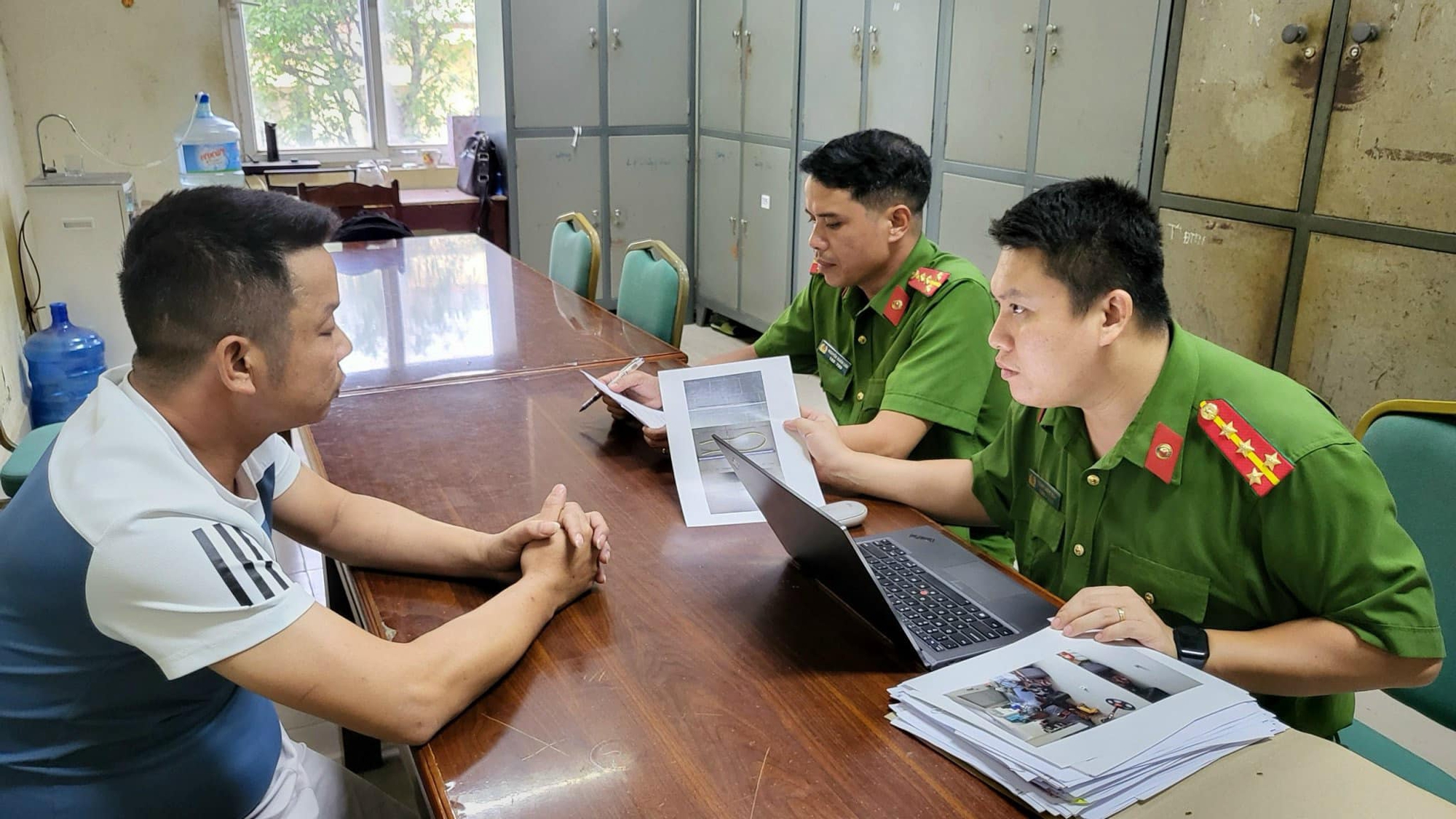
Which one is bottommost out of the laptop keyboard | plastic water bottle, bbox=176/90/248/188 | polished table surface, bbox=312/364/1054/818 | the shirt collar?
polished table surface, bbox=312/364/1054/818

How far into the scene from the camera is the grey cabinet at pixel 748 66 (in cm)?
485

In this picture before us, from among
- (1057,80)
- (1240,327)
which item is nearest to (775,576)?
(1240,327)

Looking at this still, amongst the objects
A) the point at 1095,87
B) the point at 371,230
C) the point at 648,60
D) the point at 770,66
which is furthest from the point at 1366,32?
the point at 648,60

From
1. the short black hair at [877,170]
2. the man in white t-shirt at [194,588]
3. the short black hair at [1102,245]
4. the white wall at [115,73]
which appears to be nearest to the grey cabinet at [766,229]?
the white wall at [115,73]

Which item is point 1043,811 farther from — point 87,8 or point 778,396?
point 87,8

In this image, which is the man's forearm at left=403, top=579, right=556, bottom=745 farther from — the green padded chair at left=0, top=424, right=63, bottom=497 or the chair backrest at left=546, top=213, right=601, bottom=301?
the chair backrest at left=546, top=213, right=601, bottom=301

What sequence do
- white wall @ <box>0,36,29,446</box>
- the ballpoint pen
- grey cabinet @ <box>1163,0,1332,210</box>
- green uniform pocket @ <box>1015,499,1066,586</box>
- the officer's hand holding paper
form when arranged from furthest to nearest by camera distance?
1. white wall @ <box>0,36,29,446</box>
2. grey cabinet @ <box>1163,0,1332,210</box>
3. the ballpoint pen
4. the officer's hand holding paper
5. green uniform pocket @ <box>1015,499,1066,586</box>

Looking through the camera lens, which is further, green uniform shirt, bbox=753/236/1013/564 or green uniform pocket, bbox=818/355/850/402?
green uniform pocket, bbox=818/355/850/402

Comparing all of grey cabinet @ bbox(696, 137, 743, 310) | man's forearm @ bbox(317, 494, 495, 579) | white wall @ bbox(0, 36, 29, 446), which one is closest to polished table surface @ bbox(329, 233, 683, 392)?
man's forearm @ bbox(317, 494, 495, 579)

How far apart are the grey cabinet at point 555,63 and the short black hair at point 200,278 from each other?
4498 millimetres

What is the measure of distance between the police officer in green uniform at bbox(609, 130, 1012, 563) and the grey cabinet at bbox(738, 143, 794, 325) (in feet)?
9.45

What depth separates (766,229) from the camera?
5.18 metres

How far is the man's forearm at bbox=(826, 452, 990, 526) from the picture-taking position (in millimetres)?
1553

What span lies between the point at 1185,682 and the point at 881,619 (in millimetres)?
309
